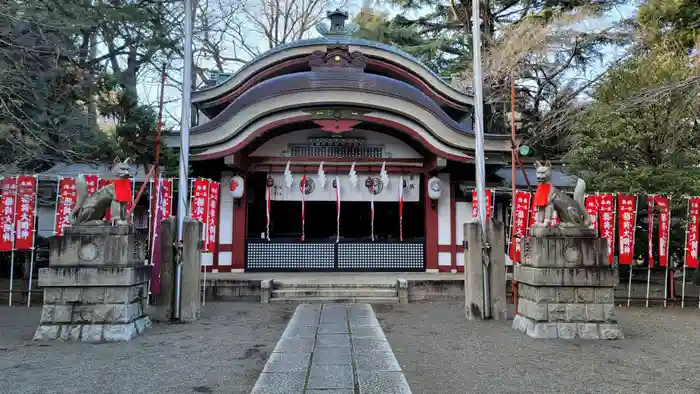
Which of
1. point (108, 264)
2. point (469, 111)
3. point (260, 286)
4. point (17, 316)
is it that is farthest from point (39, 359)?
point (469, 111)

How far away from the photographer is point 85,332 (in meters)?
7.22

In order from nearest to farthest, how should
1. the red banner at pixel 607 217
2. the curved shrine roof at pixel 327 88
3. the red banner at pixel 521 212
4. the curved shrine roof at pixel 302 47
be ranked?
the red banner at pixel 607 217
the red banner at pixel 521 212
the curved shrine roof at pixel 327 88
the curved shrine roof at pixel 302 47

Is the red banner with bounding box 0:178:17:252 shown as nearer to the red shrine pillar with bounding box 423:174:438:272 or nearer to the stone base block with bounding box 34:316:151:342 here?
the stone base block with bounding box 34:316:151:342

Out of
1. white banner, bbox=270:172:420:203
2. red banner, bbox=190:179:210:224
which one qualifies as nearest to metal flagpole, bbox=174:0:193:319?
red banner, bbox=190:179:210:224

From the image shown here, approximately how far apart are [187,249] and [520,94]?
15874mm

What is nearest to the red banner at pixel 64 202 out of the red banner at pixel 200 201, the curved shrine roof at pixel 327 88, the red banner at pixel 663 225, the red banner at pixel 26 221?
the red banner at pixel 26 221

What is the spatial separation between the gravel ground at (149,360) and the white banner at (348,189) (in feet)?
20.2

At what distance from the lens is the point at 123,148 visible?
12.4m

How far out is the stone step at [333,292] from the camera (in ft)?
38.4

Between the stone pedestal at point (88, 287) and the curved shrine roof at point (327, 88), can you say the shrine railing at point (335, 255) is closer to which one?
the curved shrine roof at point (327, 88)

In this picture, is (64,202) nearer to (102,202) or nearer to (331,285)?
(102,202)

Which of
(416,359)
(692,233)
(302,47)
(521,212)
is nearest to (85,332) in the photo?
(416,359)

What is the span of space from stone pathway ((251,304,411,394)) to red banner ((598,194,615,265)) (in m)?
6.26

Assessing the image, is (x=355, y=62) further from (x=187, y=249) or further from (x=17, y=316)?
(x=17, y=316)
